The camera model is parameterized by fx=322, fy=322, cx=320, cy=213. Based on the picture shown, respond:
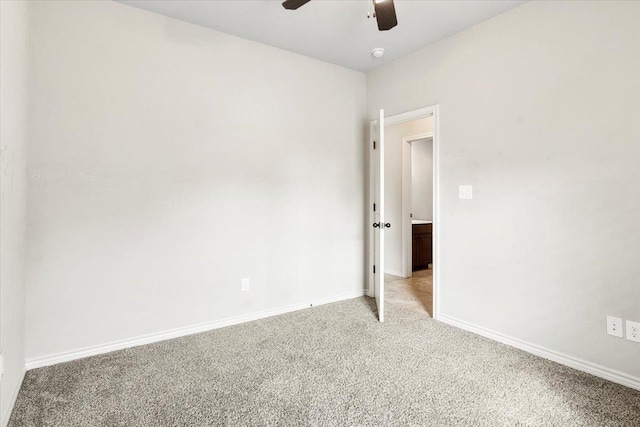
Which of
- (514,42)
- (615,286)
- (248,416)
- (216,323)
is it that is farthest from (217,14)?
(615,286)

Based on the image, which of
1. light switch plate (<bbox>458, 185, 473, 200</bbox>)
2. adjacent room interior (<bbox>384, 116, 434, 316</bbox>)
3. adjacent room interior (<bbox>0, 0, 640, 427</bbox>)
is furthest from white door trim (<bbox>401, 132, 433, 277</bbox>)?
light switch plate (<bbox>458, 185, 473, 200</bbox>)

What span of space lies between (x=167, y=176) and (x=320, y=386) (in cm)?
193

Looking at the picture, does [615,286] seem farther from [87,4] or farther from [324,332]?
[87,4]

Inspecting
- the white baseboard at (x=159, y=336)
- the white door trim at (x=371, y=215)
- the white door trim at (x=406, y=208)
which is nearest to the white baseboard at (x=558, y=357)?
the white door trim at (x=371, y=215)

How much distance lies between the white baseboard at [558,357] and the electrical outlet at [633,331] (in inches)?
9.2

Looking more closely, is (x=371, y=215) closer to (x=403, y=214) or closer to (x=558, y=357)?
(x=403, y=214)

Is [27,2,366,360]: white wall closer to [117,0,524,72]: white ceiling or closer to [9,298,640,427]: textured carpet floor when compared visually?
[117,0,524,72]: white ceiling

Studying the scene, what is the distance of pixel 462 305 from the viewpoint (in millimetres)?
2848

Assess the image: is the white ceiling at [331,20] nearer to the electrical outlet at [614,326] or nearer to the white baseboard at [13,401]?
the electrical outlet at [614,326]

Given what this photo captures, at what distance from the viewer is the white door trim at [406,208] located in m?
4.79

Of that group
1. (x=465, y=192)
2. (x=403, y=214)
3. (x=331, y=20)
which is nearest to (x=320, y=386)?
(x=465, y=192)

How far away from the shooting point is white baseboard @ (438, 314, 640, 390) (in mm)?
1954

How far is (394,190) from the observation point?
4.92 m

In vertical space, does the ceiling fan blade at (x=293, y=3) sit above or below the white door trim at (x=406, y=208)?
above
